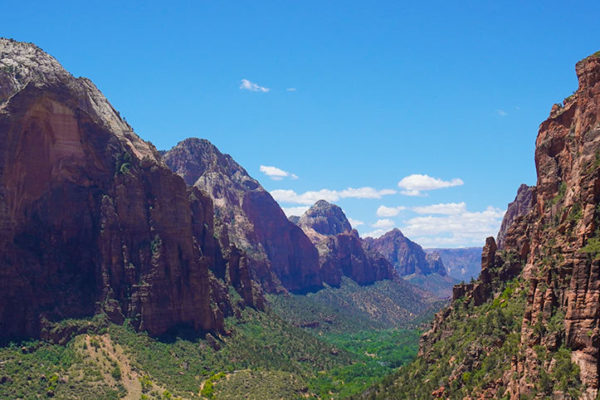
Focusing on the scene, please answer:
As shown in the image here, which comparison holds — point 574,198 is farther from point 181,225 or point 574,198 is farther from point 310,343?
point 310,343

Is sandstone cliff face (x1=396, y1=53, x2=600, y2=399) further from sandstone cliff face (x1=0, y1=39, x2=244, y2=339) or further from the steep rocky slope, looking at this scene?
sandstone cliff face (x1=0, y1=39, x2=244, y2=339)

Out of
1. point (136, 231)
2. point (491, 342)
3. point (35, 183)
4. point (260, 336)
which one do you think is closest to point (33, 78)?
point (35, 183)

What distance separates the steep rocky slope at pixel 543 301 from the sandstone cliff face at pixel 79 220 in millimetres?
60777

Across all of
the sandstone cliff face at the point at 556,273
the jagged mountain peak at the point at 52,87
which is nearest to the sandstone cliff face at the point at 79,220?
the jagged mountain peak at the point at 52,87

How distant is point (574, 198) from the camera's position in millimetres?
78062

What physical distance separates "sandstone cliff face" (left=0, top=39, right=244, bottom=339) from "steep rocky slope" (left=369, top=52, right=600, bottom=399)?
60.8 metres

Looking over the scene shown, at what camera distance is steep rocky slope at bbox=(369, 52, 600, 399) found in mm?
62062

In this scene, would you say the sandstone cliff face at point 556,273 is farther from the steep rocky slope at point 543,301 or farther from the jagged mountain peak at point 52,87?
the jagged mountain peak at point 52,87

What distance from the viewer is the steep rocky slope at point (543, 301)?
62.1m

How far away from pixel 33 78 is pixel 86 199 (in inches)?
1155

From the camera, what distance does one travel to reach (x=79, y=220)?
493 feet

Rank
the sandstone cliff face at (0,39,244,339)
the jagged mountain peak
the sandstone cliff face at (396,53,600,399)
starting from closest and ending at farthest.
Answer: the sandstone cliff face at (396,53,600,399)
the sandstone cliff face at (0,39,244,339)
the jagged mountain peak

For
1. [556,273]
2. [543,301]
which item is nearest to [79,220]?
Answer: [543,301]

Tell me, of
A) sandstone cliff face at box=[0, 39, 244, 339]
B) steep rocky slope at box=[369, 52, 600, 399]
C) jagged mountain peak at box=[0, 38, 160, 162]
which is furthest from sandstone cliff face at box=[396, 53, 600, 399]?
jagged mountain peak at box=[0, 38, 160, 162]
